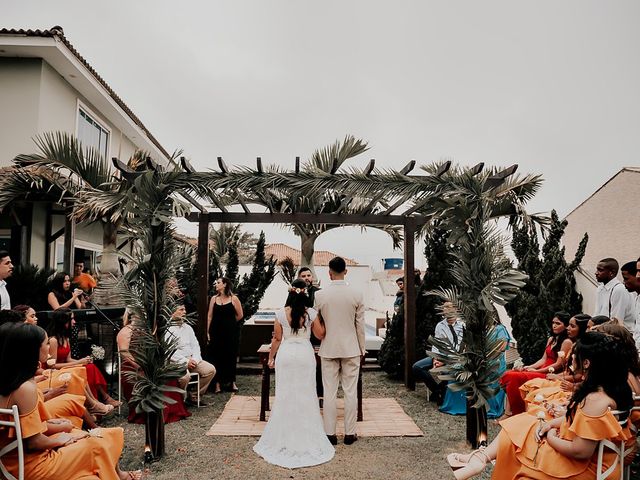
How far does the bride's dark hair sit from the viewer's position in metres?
5.59

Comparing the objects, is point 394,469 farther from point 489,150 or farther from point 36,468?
point 489,150

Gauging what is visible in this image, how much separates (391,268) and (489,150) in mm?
37010

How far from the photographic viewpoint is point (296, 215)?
832cm

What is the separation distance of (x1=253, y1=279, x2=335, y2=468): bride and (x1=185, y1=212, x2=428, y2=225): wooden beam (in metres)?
2.78

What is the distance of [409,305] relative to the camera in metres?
8.89

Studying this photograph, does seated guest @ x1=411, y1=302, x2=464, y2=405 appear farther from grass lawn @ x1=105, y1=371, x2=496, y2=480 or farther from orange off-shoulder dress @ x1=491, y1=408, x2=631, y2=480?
orange off-shoulder dress @ x1=491, y1=408, x2=631, y2=480

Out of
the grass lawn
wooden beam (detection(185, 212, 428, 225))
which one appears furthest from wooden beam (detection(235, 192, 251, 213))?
the grass lawn

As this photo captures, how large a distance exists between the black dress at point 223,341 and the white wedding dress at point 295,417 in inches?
116

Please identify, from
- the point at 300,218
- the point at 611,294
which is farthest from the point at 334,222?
the point at 611,294

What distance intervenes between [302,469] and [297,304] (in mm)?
1699

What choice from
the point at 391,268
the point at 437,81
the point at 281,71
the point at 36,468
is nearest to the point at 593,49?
the point at 437,81

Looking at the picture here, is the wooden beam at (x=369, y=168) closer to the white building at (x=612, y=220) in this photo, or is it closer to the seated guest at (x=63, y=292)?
the seated guest at (x=63, y=292)

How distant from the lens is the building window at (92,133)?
1266cm

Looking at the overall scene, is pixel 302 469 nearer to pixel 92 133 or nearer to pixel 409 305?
pixel 409 305
